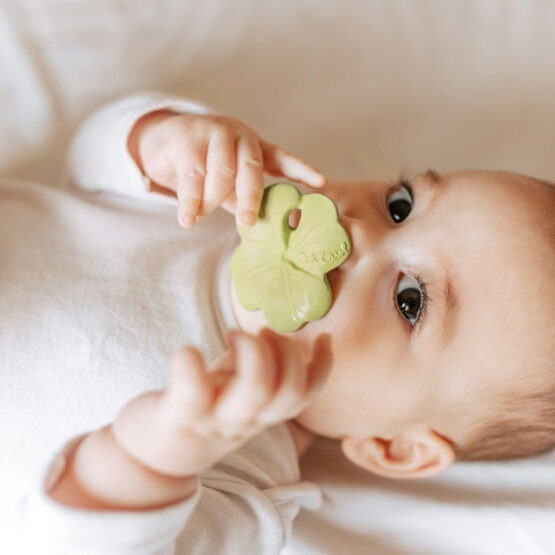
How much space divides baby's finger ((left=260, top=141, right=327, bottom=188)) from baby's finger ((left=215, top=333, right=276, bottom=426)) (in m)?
0.33

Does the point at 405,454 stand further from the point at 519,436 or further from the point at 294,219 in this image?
the point at 294,219

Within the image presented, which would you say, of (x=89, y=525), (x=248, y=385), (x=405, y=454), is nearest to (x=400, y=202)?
(x=405, y=454)

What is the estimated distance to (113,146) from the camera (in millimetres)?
1141

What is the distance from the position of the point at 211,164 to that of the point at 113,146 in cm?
28

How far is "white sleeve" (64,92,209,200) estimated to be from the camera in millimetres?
1125

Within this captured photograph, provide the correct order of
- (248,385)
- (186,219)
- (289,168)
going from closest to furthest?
(248,385) → (186,219) → (289,168)

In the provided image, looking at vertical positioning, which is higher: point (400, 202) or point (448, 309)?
point (400, 202)

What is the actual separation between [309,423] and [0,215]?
1.87ft

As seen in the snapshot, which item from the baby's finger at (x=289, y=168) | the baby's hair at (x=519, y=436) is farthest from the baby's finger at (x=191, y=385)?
the baby's hair at (x=519, y=436)

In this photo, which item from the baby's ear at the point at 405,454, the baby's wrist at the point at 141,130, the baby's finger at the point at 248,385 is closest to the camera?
the baby's finger at the point at 248,385

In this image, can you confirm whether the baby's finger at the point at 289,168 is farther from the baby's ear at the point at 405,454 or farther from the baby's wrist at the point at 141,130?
the baby's ear at the point at 405,454

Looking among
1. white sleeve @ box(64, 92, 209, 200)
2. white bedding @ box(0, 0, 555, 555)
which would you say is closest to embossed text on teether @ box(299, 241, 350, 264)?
white sleeve @ box(64, 92, 209, 200)

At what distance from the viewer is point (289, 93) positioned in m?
1.40

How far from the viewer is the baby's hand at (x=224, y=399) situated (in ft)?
2.23
